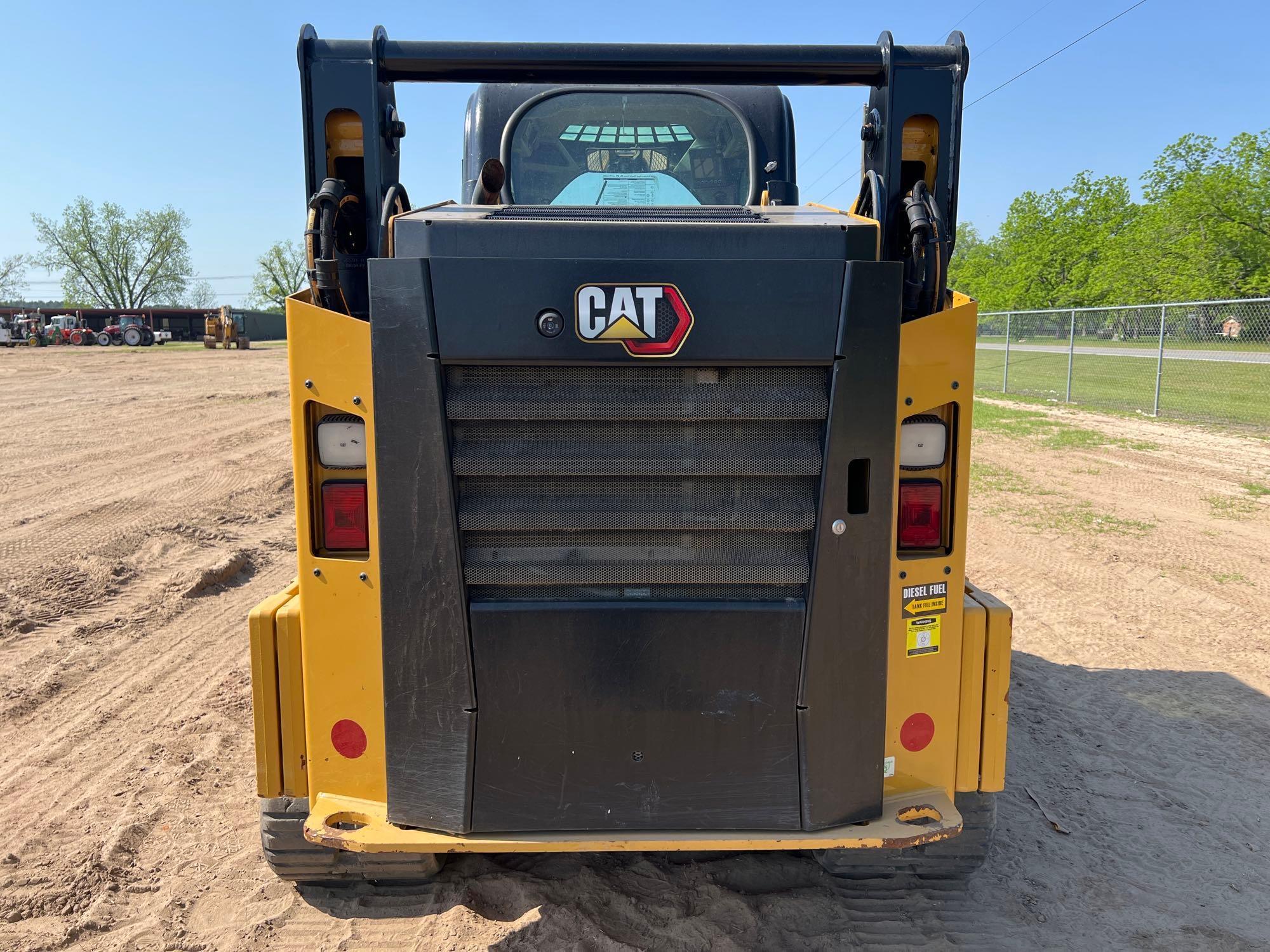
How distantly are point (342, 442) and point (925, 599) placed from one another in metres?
1.64

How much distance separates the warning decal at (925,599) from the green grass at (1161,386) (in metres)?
9.69

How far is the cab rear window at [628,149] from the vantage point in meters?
4.08

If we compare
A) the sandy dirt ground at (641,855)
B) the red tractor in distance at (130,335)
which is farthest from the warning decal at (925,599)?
the red tractor in distance at (130,335)

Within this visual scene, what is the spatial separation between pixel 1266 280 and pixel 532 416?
3757 centimetres

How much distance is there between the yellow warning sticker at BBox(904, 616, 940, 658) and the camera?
247 centimetres

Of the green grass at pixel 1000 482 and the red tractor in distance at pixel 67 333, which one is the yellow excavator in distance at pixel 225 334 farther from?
the green grass at pixel 1000 482

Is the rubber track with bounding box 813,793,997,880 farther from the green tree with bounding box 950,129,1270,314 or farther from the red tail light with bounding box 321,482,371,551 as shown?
the green tree with bounding box 950,129,1270,314

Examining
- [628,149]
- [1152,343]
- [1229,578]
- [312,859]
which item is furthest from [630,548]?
[1152,343]

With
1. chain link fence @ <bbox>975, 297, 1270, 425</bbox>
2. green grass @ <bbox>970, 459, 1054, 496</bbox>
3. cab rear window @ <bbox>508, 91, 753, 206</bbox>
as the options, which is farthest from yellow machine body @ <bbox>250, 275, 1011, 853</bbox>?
chain link fence @ <bbox>975, 297, 1270, 425</bbox>

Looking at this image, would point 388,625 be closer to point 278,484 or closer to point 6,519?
point 6,519

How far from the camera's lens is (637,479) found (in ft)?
7.72

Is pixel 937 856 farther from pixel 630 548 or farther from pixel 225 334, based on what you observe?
pixel 225 334

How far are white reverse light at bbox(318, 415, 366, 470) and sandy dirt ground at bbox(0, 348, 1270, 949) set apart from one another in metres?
1.47

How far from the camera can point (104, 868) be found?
10.2 feet
